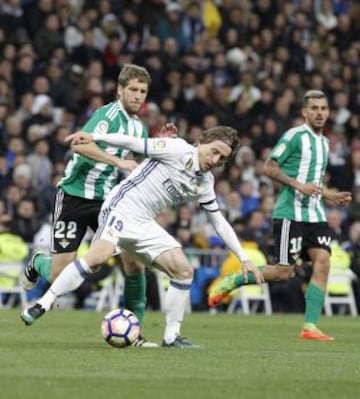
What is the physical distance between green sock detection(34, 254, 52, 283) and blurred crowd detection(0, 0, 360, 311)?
7.67 metres

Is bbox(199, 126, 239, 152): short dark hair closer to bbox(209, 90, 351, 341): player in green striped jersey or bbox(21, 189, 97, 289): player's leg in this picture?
bbox(21, 189, 97, 289): player's leg

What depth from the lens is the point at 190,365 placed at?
1005cm

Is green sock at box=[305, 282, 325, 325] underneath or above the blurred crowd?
underneath

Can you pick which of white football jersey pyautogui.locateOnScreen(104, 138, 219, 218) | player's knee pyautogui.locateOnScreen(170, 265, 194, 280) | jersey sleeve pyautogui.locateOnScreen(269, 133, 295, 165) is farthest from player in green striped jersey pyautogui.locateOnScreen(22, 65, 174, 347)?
jersey sleeve pyautogui.locateOnScreen(269, 133, 295, 165)

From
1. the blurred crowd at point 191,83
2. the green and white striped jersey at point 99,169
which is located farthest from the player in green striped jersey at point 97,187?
the blurred crowd at point 191,83

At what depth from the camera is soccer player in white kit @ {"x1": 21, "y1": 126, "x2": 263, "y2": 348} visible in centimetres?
1120

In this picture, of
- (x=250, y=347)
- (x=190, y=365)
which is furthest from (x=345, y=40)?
(x=190, y=365)

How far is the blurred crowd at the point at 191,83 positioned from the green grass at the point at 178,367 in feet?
25.9

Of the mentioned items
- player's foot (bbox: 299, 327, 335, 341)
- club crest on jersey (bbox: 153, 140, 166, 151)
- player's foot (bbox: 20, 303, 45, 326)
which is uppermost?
club crest on jersey (bbox: 153, 140, 166, 151)

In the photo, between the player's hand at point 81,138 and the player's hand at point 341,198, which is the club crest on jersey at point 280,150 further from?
the player's hand at point 81,138

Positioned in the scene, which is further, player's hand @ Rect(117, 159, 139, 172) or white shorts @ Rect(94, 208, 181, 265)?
player's hand @ Rect(117, 159, 139, 172)

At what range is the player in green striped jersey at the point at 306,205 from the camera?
1395 centimetres

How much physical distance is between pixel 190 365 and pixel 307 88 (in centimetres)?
1835

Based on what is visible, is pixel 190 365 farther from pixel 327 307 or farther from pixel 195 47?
pixel 195 47
